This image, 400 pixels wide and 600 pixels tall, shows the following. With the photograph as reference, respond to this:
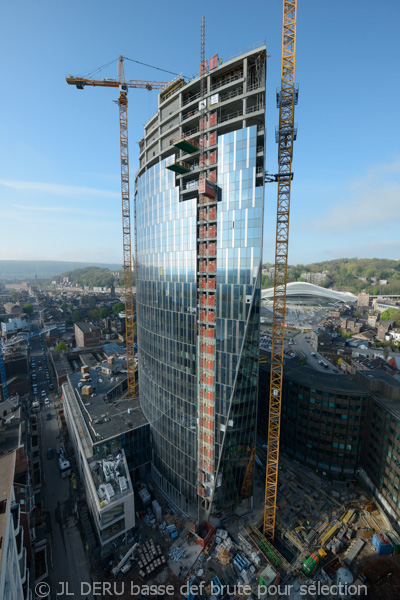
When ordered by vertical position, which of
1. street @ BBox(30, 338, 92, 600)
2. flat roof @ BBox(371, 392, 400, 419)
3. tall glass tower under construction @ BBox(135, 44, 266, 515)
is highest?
tall glass tower under construction @ BBox(135, 44, 266, 515)

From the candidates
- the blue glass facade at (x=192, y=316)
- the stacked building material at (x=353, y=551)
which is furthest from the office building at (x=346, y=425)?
the blue glass facade at (x=192, y=316)

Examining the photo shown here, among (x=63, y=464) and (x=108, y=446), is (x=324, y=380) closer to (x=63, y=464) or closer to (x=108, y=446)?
(x=108, y=446)

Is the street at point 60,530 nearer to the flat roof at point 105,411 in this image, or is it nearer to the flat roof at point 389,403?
the flat roof at point 105,411

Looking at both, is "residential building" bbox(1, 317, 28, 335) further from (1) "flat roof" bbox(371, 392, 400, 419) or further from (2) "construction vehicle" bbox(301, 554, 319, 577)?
(1) "flat roof" bbox(371, 392, 400, 419)

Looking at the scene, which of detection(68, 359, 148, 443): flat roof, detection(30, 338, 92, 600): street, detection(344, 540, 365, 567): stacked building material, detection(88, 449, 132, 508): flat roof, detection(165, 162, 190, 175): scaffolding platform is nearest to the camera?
detection(30, 338, 92, 600): street

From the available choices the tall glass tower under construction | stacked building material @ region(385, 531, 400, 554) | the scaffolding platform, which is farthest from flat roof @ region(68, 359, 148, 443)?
the scaffolding platform
